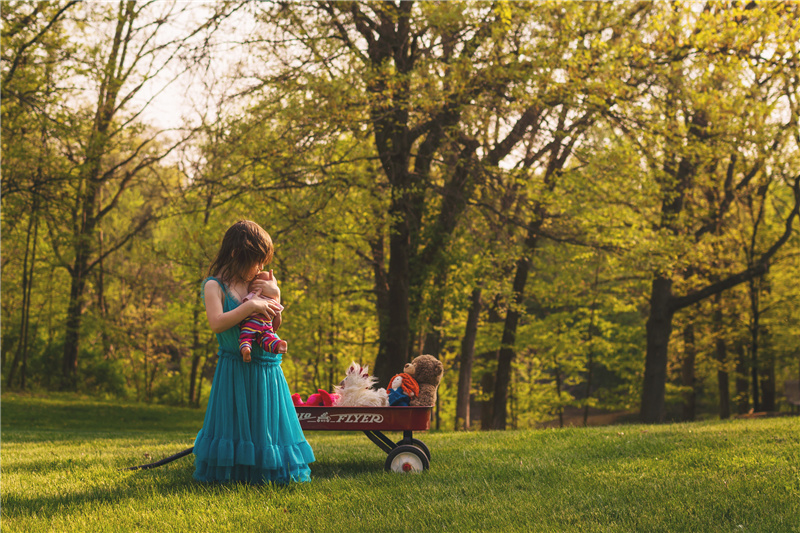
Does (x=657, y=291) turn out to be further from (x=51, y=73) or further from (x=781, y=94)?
(x=51, y=73)

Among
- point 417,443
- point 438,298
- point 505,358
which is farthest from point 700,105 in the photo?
point 417,443

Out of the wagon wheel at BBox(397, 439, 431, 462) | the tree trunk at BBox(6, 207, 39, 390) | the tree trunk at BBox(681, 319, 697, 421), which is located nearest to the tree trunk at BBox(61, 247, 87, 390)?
the tree trunk at BBox(6, 207, 39, 390)

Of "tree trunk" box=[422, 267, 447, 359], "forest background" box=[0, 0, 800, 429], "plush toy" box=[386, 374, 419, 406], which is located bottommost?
"plush toy" box=[386, 374, 419, 406]

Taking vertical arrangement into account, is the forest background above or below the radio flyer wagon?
above

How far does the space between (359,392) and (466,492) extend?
1276 millimetres

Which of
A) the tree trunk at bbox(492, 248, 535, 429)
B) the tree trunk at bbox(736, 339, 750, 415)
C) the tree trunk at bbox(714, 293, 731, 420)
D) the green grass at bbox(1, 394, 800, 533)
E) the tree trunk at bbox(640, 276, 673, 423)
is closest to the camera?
the green grass at bbox(1, 394, 800, 533)

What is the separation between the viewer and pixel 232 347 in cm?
492

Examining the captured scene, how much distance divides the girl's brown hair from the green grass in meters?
1.54

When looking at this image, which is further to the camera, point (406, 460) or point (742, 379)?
point (742, 379)

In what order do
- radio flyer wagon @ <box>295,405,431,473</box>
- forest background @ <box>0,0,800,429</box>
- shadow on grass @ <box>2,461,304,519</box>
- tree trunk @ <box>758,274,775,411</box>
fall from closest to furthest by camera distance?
1. shadow on grass @ <box>2,461,304,519</box>
2. radio flyer wagon @ <box>295,405,431,473</box>
3. forest background @ <box>0,0,800,429</box>
4. tree trunk @ <box>758,274,775,411</box>

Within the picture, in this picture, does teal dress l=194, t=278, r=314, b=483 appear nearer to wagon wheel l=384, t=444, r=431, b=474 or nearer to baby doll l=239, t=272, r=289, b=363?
baby doll l=239, t=272, r=289, b=363

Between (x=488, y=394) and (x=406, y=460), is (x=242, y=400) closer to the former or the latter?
(x=406, y=460)

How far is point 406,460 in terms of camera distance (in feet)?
18.2

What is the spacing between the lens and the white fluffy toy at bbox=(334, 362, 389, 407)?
5.45 m
